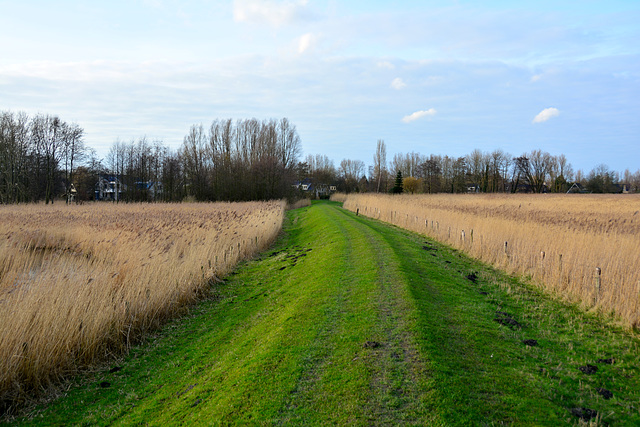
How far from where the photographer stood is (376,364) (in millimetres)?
5008

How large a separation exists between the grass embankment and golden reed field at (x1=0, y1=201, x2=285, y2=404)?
0.58 m

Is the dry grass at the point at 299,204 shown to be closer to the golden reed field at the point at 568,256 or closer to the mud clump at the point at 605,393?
the golden reed field at the point at 568,256

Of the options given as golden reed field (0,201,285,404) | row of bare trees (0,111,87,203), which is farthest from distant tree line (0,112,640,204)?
golden reed field (0,201,285,404)

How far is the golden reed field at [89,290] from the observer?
226 inches

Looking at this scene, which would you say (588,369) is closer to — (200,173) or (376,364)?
(376,364)

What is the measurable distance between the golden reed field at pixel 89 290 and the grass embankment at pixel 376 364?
58 cm

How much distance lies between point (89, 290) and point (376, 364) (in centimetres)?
610

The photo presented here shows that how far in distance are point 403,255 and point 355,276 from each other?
304 cm

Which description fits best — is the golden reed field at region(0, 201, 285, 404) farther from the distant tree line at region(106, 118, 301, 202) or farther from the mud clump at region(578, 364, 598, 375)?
the distant tree line at region(106, 118, 301, 202)

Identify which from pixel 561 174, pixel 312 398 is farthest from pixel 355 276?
pixel 561 174

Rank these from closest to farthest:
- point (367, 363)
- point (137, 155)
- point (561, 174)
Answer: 1. point (367, 363)
2. point (137, 155)
3. point (561, 174)

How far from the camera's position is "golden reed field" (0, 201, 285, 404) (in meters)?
5.74

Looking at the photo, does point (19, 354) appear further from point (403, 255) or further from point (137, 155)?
point (137, 155)

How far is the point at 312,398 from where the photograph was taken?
439 cm
